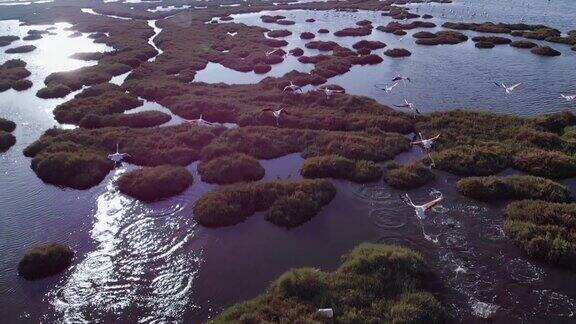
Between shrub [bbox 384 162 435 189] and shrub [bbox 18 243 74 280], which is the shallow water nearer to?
shrub [bbox 384 162 435 189]

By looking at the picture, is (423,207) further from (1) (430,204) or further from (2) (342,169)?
(2) (342,169)

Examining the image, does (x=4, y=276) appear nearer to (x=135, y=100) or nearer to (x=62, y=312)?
(x=62, y=312)

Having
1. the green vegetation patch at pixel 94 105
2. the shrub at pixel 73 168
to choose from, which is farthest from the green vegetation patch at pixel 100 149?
the green vegetation patch at pixel 94 105

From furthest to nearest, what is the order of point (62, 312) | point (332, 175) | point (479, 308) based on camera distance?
point (332, 175), point (62, 312), point (479, 308)

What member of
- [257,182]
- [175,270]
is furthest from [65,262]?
[257,182]

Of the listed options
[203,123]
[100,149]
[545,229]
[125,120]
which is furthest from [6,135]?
[545,229]

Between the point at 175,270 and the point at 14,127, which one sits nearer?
the point at 175,270

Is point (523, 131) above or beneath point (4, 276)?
above

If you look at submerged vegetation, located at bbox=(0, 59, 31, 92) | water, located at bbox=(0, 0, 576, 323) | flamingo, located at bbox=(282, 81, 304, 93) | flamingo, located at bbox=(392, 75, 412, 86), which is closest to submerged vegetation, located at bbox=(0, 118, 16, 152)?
water, located at bbox=(0, 0, 576, 323)
